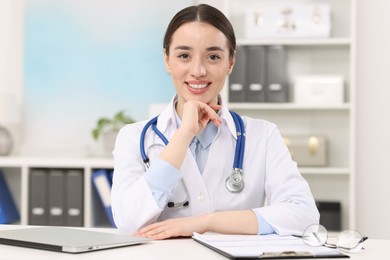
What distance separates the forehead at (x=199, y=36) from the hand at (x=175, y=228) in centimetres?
55

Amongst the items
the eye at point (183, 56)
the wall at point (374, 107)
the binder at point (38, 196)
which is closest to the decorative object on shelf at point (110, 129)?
the binder at point (38, 196)

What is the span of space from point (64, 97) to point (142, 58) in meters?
0.56

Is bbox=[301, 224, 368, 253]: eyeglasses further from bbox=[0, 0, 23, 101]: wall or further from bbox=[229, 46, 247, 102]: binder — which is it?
bbox=[0, 0, 23, 101]: wall

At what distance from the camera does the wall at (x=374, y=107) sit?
4.21 metres

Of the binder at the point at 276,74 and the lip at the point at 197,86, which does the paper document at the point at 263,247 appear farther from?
the binder at the point at 276,74

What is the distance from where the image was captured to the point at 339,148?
4.24 metres

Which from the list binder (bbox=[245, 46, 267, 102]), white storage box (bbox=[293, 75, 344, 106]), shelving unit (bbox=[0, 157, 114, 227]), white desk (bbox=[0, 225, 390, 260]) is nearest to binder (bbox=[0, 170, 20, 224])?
shelving unit (bbox=[0, 157, 114, 227])

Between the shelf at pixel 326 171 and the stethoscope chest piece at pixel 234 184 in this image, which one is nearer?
the stethoscope chest piece at pixel 234 184

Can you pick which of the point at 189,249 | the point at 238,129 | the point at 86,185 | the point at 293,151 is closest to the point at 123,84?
the point at 86,185

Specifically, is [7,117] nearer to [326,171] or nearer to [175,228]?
[326,171]

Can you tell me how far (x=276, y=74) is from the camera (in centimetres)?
409

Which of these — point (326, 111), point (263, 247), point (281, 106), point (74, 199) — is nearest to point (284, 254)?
point (263, 247)

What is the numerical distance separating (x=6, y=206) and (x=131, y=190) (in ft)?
8.15

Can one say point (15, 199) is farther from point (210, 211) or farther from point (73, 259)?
point (73, 259)
